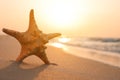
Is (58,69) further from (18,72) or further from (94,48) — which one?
(94,48)

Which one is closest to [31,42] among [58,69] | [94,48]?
[58,69]

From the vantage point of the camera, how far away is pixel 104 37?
13.7ft

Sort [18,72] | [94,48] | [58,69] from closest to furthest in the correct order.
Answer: [18,72], [58,69], [94,48]

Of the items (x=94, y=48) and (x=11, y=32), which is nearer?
(x=11, y=32)

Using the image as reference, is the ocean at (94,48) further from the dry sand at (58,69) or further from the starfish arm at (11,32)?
the starfish arm at (11,32)

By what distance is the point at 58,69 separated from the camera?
2172 millimetres

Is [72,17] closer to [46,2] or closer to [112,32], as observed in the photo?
[46,2]

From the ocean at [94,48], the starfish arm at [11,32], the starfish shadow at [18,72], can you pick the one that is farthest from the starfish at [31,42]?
the ocean at [94,48]

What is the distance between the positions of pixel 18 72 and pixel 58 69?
33 centimetres

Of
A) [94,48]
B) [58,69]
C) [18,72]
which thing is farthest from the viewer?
[94,48]

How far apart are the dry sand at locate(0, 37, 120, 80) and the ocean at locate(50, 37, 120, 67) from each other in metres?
0.24

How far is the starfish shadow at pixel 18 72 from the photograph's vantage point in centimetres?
187

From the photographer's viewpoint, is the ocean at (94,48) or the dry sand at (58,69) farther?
the ocean at (94,48)

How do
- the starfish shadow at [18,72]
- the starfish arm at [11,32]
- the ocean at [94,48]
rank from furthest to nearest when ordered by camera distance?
the ocean at [94,48] → the starfish arm at [11,32] → the starfish shadow at [18,72]
